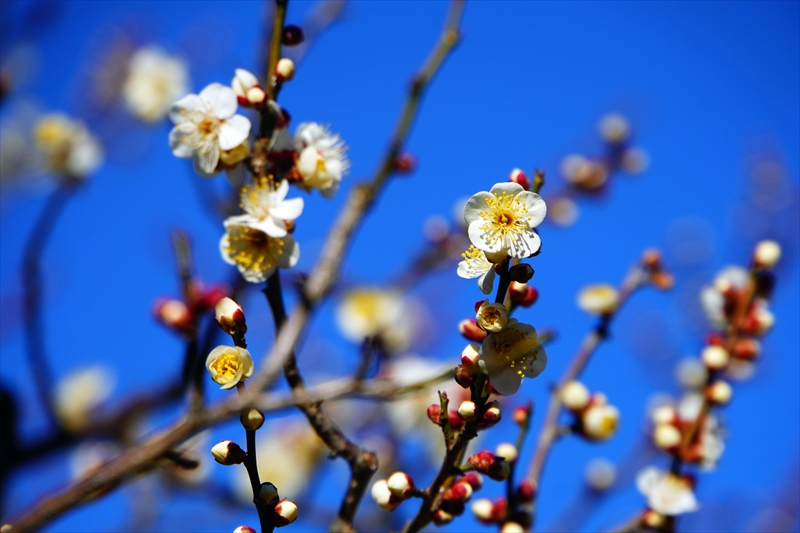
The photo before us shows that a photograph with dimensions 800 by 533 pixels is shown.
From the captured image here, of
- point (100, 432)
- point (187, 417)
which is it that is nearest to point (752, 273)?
point (187, 417)

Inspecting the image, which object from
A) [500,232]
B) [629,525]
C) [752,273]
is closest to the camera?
[500,232]

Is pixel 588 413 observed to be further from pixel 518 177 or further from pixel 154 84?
pixel 154 84

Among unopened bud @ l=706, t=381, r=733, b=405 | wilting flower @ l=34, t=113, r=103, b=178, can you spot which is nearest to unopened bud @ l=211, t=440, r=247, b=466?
unopened bud @ l=706, t=381, r=733, b=405

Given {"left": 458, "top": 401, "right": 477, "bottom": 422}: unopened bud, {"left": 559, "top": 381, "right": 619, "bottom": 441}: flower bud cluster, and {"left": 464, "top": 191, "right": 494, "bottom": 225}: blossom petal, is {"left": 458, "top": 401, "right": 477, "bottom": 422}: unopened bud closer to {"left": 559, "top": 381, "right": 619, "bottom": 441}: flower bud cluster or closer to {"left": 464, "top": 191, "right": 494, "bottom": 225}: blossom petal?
{"left": 464, "top": 191, "right": 494, "bottom": 225}: blossom petal

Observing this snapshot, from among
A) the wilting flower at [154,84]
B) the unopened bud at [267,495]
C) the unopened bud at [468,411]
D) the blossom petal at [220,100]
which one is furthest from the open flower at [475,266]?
the wilting flower at [154,84]

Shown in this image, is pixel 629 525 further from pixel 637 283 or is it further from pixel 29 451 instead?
pixel 29 451

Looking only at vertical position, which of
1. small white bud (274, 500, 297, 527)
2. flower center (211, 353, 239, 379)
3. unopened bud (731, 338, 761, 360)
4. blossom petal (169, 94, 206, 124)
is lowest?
small white bud (274, 500, 297, 527)
